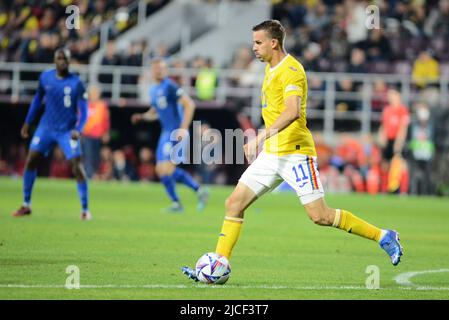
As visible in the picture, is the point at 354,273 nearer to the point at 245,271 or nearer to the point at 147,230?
the point at 245,271

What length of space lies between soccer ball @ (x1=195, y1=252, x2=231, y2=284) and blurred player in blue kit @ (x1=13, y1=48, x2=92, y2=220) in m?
6.80

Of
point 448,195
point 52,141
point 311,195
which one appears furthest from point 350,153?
point 311,195

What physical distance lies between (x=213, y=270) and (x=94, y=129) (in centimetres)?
1799

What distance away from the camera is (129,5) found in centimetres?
3450

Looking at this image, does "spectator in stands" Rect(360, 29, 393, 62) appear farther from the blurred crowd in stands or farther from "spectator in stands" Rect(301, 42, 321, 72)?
"spectator in stands" Rect(301, 42, 321, 72)

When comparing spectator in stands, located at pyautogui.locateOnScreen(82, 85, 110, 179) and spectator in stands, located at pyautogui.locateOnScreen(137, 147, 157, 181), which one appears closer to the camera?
spectator in stands, located at pyautogui.locateOnScreen(82, 85, 110, 179)

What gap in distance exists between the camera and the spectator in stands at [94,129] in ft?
88.2

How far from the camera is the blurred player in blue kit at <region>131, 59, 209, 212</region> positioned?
18625mm

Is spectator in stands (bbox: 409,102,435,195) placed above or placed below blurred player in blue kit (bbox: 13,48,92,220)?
below

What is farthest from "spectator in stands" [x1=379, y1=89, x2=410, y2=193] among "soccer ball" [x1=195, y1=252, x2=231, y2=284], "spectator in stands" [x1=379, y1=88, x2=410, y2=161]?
"soccer ball" [x1=195, y1=252, x2=231, y2=284]

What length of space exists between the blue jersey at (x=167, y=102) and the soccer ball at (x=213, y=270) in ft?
31.8
